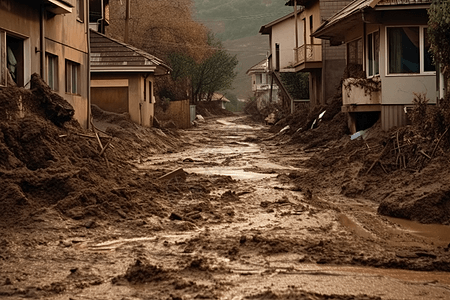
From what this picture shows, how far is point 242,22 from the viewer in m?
172

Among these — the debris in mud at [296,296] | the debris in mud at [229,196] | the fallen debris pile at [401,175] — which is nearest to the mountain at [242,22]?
the fallen debris pile at [401,175]

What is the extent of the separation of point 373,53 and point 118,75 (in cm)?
1171

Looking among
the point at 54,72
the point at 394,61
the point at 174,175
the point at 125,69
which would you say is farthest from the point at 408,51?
the point at 125,69

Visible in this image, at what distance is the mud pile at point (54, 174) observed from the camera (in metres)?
10.5

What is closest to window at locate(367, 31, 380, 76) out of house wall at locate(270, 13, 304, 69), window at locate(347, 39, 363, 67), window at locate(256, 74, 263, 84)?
window at locate(347, 39, 363, 67)

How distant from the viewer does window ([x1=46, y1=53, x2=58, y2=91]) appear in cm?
1869

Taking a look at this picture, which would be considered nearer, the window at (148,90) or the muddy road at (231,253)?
the muddy road at (231,253)

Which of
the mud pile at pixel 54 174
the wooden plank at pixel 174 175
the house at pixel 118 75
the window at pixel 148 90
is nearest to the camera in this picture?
the mud pile at pixel 54 174

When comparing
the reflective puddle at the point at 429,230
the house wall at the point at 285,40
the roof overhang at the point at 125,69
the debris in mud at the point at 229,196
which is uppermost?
the house wall at the point at 285,40

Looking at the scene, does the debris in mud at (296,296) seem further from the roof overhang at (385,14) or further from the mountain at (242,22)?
the mountain at (242,22)

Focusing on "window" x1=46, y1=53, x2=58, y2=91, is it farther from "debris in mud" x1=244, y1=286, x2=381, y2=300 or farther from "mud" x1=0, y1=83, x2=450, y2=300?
"debris in mud" x1=244, y1=286, x2=381, y2=300

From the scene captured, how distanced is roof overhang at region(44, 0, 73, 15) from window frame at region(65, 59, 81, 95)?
2.49m

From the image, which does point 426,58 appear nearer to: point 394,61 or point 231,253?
point 394,61

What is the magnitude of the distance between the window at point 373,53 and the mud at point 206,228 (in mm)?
4941
